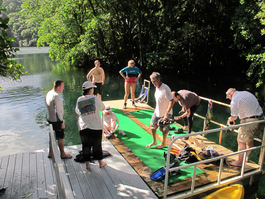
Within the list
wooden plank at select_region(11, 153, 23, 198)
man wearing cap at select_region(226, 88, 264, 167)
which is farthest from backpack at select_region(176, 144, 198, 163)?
wooden plank at select_region(11, 153, 23, 198)

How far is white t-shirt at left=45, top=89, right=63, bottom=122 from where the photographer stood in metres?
4.32

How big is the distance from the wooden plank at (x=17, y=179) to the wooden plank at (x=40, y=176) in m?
0.33

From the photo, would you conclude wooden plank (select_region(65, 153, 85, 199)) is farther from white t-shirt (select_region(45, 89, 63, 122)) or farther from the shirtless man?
the shirtless man

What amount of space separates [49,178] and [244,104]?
417cm

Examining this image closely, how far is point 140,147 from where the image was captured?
5.54 m

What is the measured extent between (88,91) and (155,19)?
20117 mm

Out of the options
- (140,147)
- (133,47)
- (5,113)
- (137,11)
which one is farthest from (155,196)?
(133,47)

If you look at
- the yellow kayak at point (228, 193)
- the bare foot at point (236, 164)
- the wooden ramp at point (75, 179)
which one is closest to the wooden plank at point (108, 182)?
the wooden ramp at point (75, 179)

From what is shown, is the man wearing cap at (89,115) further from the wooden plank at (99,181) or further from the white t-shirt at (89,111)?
the wooden plank at (99,181)

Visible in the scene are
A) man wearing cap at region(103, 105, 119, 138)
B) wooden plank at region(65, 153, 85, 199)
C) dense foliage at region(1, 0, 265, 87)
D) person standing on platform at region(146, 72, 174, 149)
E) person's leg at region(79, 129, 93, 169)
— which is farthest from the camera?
dense foliage at region(1, 0, 265, 87)

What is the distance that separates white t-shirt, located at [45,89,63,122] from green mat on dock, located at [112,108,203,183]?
2.01m

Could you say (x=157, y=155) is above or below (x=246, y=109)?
below

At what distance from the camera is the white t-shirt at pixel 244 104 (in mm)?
4445

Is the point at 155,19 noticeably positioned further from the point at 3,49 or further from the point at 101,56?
the point at 3,49
